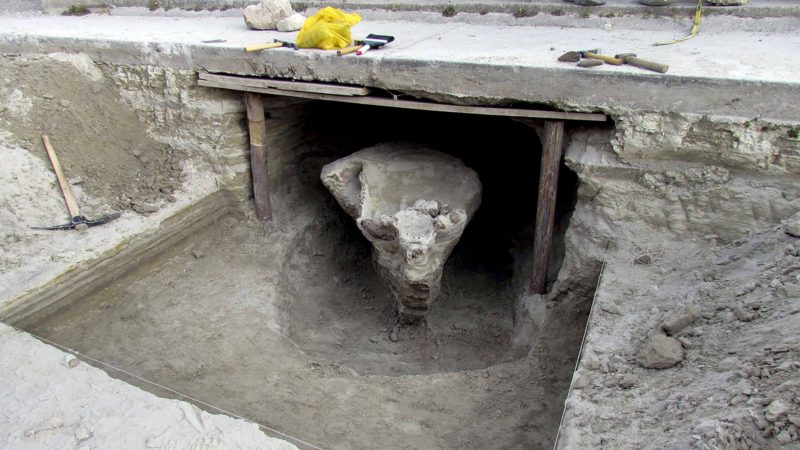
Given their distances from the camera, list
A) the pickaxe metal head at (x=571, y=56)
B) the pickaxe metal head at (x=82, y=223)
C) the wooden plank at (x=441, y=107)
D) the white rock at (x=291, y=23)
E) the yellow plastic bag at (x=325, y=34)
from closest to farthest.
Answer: the wooden plank at (x=441, y=107), the pickaxe metal head at (x=571, y=56), the pickaxe metal head at (x=82, y=223), the yellow plastic bag at (x=325, y=34), the white rock at (x=291, y=23)

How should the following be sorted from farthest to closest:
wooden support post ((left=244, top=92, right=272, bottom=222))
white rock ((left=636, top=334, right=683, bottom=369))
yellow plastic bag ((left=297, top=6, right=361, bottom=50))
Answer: wooden support post ((left=244, top=92, right=272, bottom=222))
yellow plastic bag ((left=297, top=6, right=361, bottom=50))
white rock ((left=636, top=334, right=683, bottom=369))

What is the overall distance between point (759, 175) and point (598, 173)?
1087 millimetres

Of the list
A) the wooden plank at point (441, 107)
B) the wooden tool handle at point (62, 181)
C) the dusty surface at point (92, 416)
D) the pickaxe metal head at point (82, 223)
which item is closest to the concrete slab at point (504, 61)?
the wooden plank at point (441, 107)

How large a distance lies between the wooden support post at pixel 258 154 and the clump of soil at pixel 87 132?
79 cm

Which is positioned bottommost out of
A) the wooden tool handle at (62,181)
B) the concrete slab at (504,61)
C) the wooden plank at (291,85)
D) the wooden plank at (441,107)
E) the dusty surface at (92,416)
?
the dusty surface at (92,416)

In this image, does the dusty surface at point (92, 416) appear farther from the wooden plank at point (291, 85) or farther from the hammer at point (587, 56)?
the hammer at point (587, 56)

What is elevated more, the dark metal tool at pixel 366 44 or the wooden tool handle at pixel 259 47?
the dark metal tool at pixel 366 44

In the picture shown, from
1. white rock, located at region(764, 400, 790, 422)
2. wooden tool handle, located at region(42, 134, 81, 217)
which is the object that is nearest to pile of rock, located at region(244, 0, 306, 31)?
wooden tool handle, located at region(42, 134, 81, 217)

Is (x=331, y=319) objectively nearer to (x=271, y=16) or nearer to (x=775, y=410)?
(x=271, y=16)

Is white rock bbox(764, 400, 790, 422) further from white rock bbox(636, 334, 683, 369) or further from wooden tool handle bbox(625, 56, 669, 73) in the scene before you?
wooden tool handle bbox(625, 56, 669, 73)

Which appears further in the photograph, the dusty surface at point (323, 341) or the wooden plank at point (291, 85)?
the wooden plank at point (291, 85)

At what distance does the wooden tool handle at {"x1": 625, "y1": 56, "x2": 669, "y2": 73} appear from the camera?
13.8 ft

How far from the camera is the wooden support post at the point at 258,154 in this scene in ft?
18.6

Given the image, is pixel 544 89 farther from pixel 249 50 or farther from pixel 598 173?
pixel 249 50
